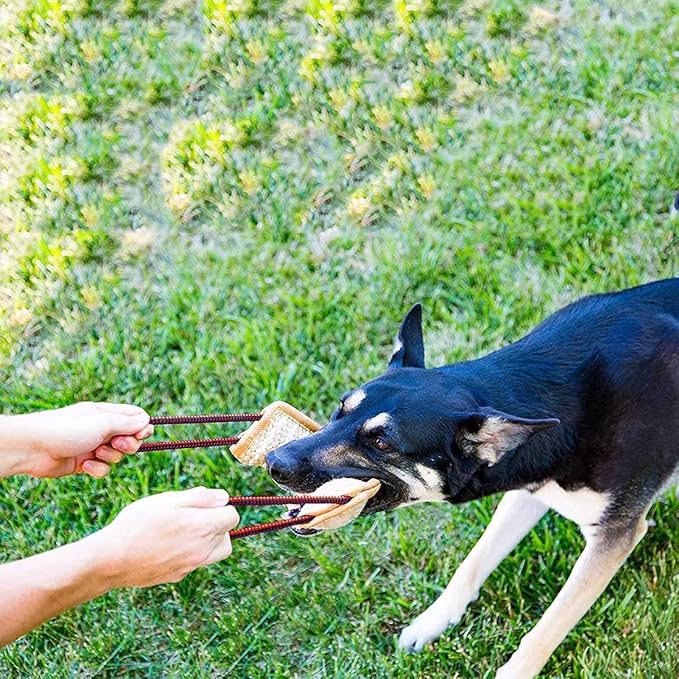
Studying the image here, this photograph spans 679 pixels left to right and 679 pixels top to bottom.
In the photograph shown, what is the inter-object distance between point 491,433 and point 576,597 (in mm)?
870

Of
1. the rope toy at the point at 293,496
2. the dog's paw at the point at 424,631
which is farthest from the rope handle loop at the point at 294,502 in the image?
the dog's paw at the point at 424,631

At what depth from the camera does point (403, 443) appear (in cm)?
316

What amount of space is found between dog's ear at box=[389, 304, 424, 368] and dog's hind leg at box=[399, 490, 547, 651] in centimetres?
73

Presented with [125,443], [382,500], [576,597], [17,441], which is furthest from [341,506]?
[17,441]

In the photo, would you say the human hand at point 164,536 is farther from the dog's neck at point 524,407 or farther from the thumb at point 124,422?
the dog's neck at point 524,407

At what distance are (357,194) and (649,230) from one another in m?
1.78

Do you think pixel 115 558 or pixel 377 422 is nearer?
→ pixel 115 558

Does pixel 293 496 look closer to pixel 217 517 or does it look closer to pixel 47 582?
pixel 217 517

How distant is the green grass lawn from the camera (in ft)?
13.1

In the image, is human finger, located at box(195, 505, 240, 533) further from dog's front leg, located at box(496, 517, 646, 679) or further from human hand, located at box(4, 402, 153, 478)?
dog's front leg, located at box(496, 517, 646, 679)

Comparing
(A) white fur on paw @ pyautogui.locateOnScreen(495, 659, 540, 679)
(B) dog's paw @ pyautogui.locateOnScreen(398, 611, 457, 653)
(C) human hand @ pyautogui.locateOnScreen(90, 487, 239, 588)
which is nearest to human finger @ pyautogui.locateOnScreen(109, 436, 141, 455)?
(C) human hand @ pyautogui.locateOnScreen(90, 487, 239, 588)

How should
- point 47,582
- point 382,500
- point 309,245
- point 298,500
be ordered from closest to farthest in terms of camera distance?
point 47,582
point 298,500
point 382,500
point 309,245

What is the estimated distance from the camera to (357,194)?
19.1ft

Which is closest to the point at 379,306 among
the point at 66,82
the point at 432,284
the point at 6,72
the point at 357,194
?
the point at 432,284
